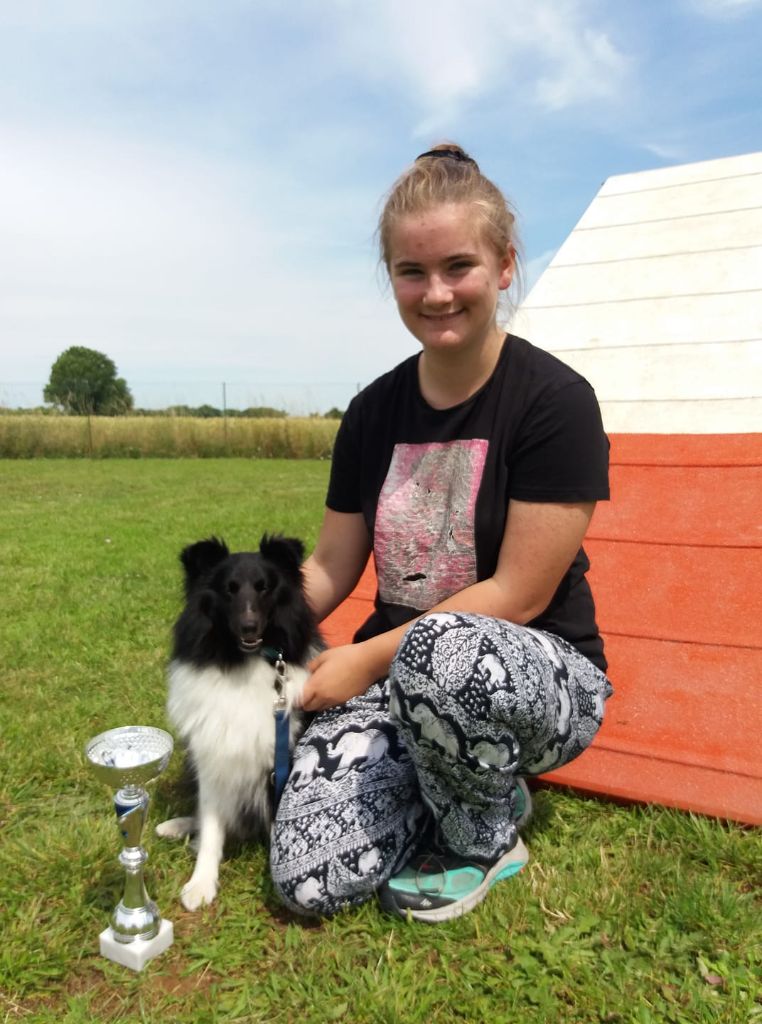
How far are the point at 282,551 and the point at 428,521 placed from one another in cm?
43

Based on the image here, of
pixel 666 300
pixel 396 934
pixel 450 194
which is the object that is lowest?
pixel 396 934

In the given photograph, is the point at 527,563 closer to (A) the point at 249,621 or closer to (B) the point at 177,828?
(A) the point at 249,621

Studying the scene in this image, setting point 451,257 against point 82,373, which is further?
point 82,373

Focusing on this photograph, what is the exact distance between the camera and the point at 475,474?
2123mm

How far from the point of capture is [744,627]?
2975 mm

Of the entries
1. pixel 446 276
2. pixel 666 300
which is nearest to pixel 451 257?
pixel 446 276

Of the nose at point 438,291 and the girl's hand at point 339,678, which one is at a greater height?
the nose at point 438,291

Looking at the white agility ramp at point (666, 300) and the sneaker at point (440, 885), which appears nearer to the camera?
the sneaker at point (440, 885)

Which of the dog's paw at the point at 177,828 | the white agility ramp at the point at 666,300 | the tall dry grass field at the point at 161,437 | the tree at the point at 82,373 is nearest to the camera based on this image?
the dog's paw at the point at 177,828

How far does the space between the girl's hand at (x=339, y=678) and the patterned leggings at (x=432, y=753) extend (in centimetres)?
10

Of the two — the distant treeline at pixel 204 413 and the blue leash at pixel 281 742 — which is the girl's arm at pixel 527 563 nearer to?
the blue leash at pixel 281 742

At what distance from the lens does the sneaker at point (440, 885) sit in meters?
1.93

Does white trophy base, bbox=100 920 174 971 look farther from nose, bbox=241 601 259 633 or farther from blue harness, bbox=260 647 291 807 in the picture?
nose, bbox=241 601 259 633

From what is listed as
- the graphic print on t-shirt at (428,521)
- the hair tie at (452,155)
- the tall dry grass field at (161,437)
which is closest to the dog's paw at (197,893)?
the graphic print on t-shirt at (428,521)
